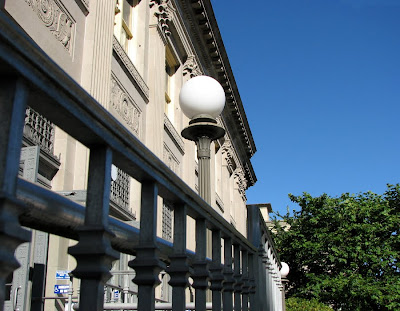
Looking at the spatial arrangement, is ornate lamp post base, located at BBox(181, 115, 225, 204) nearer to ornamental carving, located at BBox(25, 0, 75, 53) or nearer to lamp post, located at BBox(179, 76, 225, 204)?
lamp post, located at BBox(179, 76, 225, 204)

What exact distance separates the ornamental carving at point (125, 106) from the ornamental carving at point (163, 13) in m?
3.93

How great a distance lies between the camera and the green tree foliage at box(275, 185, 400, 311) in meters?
28.7

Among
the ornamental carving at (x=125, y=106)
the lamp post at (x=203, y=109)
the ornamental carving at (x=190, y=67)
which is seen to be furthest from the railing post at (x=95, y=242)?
the ornamental carving at (x=190, y=67)

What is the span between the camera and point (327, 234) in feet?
102

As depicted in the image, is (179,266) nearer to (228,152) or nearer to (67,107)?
(67,107)

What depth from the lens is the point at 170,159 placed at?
17.7 m

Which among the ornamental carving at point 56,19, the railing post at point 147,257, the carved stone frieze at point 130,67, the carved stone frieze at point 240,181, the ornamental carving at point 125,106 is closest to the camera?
the railing post at point 147,257

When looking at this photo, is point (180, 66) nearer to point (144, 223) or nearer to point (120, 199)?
point (120, 199)

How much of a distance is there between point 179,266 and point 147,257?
359 millimetres

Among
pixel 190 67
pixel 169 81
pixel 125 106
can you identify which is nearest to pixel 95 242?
pixel 125 106

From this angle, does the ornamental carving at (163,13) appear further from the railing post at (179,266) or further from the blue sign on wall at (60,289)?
the railing post at (179,266)

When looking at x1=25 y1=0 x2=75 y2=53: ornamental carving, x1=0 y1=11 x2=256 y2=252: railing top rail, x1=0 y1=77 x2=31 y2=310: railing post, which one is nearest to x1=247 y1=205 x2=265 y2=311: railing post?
x1=0 y1=11 x2=256 y2=252: railing top rail

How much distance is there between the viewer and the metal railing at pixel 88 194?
1.10 meters

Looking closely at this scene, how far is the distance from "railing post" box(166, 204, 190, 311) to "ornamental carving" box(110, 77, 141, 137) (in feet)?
32.9
